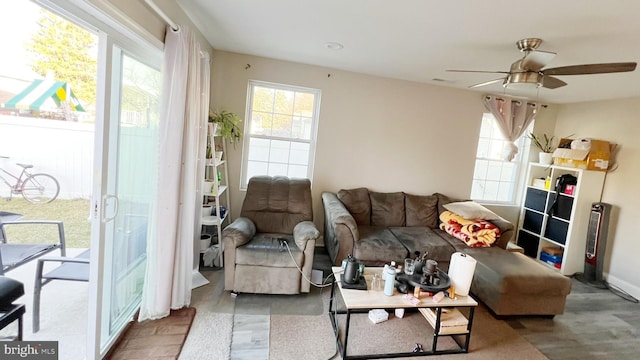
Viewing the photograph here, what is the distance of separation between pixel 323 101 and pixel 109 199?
261cm

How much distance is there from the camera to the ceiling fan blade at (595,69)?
1788 millimetres

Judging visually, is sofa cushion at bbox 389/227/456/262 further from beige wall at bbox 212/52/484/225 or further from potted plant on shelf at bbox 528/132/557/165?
potted plant on shelf at bbox 528/132/557/165

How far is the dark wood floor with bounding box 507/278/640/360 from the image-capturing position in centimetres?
223

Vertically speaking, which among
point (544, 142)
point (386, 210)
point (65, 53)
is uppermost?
point (544, 142)

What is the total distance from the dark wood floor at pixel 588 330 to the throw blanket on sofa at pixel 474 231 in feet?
2.71

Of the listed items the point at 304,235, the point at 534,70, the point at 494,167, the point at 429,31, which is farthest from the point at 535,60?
the point at 494,167

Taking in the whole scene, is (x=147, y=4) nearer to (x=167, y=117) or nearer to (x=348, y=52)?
(x=167, y=117)

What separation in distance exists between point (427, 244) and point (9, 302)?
10.6 ft

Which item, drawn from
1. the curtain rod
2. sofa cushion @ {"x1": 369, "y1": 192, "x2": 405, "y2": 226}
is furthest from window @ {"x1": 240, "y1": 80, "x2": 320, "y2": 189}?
the curtain rod

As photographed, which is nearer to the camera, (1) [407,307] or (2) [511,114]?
(1) [407,307]

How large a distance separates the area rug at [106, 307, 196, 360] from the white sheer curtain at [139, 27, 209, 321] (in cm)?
7

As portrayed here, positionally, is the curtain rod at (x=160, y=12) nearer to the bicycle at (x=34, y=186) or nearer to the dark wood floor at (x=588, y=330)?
the bicycle at (x=34, y=186)

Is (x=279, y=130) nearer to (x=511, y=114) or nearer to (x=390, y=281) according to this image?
(x=390, y=281)

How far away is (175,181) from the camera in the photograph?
205cm
